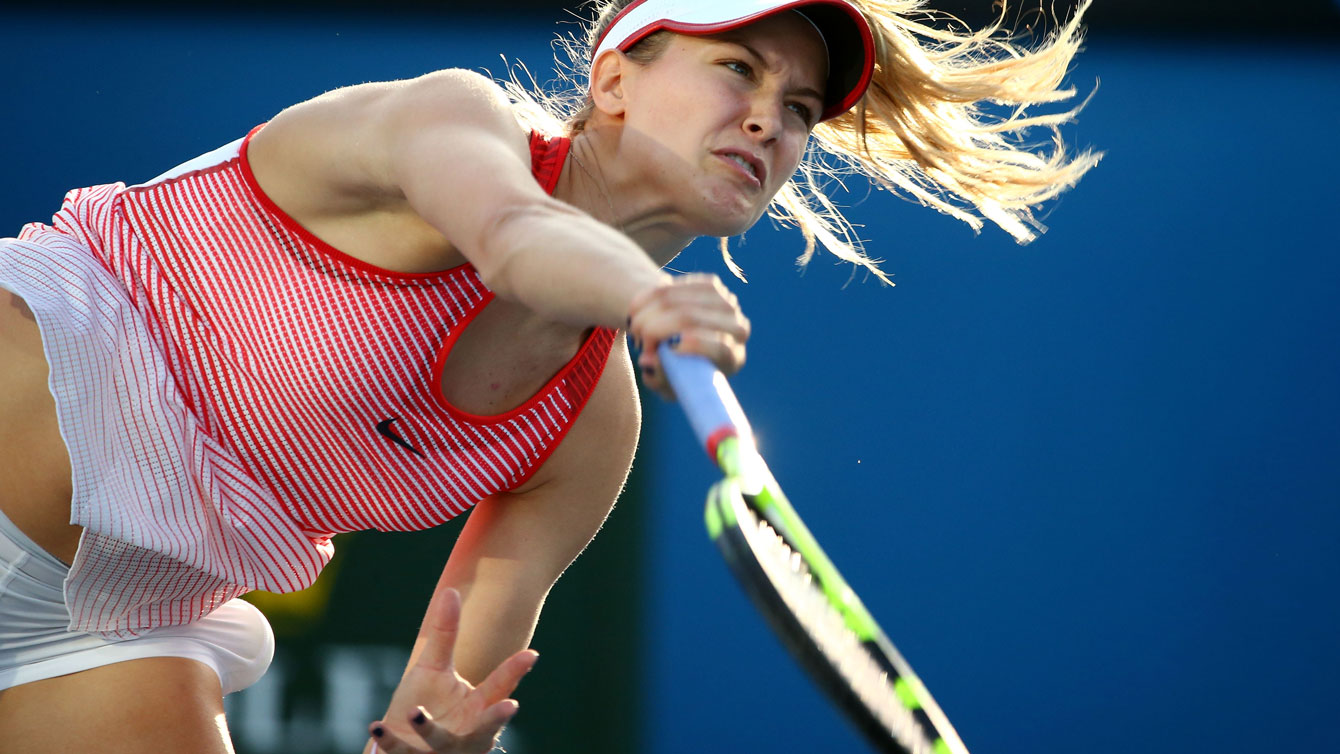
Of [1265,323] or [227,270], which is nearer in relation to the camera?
[227,270]

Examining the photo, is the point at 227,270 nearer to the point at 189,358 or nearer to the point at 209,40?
the point at 189,358

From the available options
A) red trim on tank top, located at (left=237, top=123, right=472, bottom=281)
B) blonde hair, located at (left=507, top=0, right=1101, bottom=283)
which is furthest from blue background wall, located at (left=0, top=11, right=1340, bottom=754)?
red trim on tank top, located at (left=237, top=123, right=472, bottom=281)

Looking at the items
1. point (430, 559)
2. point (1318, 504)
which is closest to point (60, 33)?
point (430, 559)

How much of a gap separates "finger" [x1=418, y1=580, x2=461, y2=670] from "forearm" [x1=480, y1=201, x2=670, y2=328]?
0.46 m

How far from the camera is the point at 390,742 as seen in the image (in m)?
1.20

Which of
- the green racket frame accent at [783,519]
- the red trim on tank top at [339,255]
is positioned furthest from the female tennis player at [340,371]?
the green racket frame accent at [783,519]

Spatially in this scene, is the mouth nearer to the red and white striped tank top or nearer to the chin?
the chin

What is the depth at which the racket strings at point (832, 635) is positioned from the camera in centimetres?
71

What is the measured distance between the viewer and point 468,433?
47.0 inches

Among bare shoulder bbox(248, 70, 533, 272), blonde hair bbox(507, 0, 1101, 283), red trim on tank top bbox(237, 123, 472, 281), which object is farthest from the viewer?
blonde hair bbox(507, 0, 1101, 283)

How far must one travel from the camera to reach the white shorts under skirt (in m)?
1.15

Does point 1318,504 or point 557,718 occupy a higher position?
point 1318,504

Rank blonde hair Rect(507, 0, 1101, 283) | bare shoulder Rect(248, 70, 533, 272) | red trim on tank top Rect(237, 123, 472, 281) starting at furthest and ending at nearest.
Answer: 1. blonde hair Rect(507, 0, 1101, 283)
2. red trim on tank top Rect(237, 123, 472, 281)
3. bare shoulder Rect(248, 70, 533, 272)

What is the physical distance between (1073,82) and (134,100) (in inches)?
71.5
